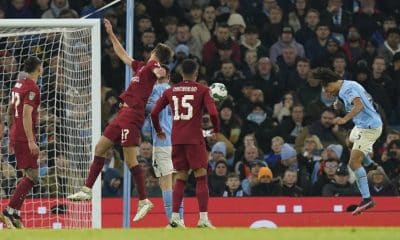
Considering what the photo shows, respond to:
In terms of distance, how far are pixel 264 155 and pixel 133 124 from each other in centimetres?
543

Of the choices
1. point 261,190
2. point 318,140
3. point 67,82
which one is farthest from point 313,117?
point 67,82

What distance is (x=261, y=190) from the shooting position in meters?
22.3

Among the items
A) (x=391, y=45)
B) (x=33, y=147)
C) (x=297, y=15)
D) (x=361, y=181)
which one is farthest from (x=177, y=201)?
(x=391, y=45)

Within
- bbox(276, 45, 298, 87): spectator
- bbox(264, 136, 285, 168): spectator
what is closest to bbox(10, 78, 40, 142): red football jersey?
bbox(264, 136, 285, 168): spectator

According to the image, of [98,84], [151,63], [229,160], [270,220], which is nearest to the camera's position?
[151,63]

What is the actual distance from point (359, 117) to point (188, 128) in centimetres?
270

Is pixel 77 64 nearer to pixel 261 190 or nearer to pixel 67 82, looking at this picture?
pixel 67 82

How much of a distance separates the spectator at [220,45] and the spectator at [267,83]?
0.56 metres

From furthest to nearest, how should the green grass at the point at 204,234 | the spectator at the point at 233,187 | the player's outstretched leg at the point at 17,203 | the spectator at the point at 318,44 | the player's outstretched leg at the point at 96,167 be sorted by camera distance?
the spectator at the point at 318,44 → the spectator at the point at 233,187 → the player's outstretched leg at the point at 17,203 → the player's outstretched leg at the point at 96,167 → the green grass at the point at 204,234

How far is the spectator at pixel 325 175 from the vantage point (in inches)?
885

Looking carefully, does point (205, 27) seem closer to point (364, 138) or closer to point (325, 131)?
point (325, 131)

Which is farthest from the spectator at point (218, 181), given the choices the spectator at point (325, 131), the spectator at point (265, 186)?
the spectator at point (325, 131)

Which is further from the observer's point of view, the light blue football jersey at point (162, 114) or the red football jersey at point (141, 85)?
the light blue football jersey at point (162, 114)

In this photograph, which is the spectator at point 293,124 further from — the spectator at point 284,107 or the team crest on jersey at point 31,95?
the team crest on jersey at point 31,95
